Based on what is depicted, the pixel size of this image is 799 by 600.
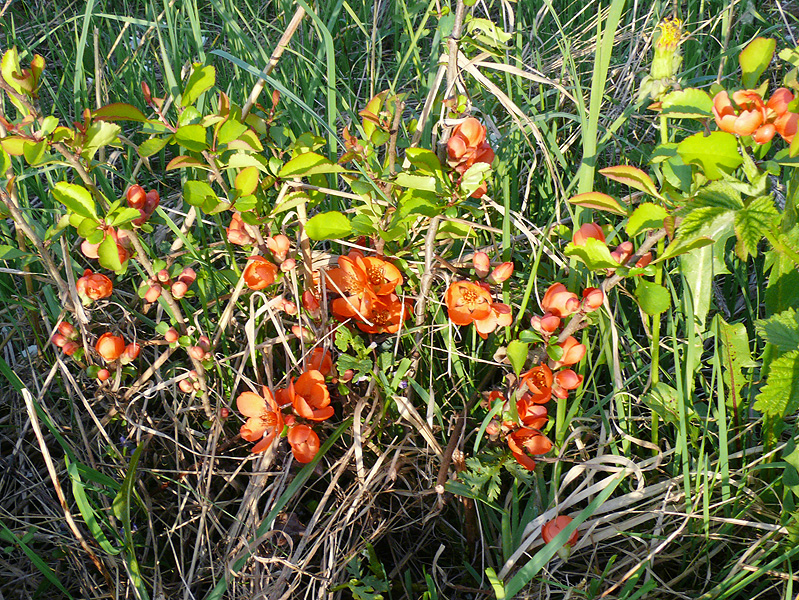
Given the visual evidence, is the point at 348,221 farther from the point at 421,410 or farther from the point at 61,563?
the point at 61,563

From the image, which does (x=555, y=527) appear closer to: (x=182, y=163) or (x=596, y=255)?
(x=596, y=255)

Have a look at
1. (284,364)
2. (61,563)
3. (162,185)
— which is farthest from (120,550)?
(162,185)

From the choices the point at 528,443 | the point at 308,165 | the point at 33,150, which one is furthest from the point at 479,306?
the point at 33,150

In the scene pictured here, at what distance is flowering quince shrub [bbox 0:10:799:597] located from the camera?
907 mm

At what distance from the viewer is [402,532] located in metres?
1.22

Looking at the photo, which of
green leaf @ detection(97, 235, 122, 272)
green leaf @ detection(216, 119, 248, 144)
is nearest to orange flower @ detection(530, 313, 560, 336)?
green leaf @ detection(216, 119, 248, 144)

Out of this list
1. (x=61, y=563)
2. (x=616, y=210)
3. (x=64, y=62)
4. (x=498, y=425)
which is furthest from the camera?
(x=64, y=62)

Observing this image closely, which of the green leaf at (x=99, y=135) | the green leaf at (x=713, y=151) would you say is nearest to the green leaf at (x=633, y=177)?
the green leaf at (x=713, y=151)

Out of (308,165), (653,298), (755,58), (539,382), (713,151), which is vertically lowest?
(539,382)

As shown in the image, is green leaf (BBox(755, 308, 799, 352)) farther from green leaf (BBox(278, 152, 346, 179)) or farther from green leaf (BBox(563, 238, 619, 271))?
green leaf (BBox(278, 152, 346, 179))

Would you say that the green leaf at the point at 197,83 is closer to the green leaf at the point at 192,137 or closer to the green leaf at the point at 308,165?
the green leaf at the point at 192,137

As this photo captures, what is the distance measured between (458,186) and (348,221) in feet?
0.62

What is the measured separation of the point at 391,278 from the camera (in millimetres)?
1117

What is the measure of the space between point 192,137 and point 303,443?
523 mm
